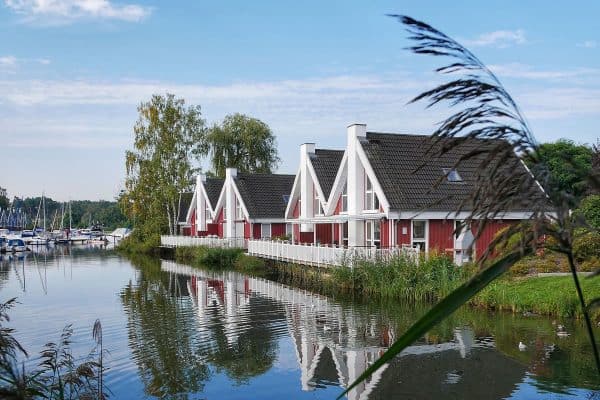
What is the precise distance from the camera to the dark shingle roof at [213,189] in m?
49.1

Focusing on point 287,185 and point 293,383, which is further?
point 287,185

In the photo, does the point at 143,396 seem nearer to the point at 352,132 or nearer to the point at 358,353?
the point at 358,353

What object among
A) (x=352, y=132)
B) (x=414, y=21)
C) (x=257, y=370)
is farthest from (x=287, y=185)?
(x=414, y=21)

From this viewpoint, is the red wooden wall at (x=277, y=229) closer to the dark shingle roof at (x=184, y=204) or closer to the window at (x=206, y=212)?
the window at (x=206, y=212)

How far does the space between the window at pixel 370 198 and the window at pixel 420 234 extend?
210cm

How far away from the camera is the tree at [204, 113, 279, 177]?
59500mm

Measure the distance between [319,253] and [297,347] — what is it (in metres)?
12.0

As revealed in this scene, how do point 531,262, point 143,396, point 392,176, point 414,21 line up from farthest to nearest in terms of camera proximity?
1. point 392,176
2. point 531,262
3. point 143,396
4. point 414,21

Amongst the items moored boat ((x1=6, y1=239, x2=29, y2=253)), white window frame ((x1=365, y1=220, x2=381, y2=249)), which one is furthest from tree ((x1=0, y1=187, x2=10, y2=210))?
white window frame ((x1=365, y1=220, x2=381, y2=249))

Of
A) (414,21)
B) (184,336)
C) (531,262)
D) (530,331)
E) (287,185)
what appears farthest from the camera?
(287,185)

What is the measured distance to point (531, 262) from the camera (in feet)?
69.7

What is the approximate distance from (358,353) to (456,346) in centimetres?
219

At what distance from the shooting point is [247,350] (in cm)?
1380

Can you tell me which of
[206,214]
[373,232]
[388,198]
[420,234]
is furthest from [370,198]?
[206,214]
